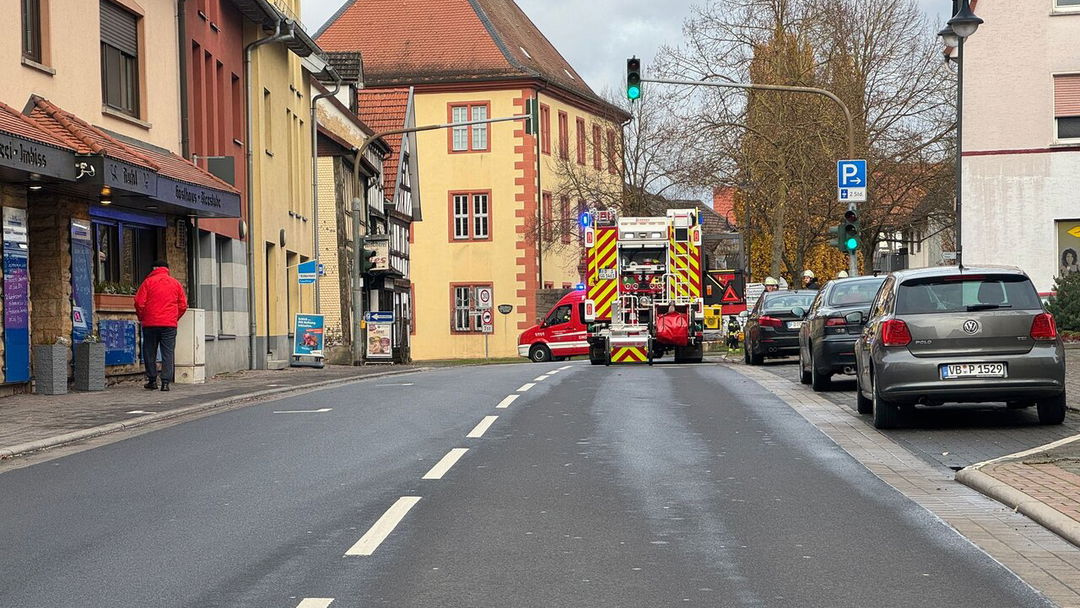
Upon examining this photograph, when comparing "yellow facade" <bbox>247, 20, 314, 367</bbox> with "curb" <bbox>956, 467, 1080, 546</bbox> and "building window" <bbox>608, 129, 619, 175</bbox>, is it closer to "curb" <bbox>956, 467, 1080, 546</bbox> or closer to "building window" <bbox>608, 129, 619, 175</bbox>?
"building window" <bbox>608, 129, 619, 175</bbox>

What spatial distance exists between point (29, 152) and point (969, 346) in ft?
35.9

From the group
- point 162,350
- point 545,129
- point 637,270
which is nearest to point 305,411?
point 162,350

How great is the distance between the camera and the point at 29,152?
18.0 meters

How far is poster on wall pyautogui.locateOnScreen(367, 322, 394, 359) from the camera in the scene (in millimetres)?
38344

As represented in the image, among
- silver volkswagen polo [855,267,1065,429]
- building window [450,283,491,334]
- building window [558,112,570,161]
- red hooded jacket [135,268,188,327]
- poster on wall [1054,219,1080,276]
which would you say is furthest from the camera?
building window [558,112,570,161]

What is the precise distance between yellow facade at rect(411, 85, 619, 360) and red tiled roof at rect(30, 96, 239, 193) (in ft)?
137

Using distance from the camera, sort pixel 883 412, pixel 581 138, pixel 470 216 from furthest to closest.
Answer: pixel 581 138
pixel 470 216
pixel 883 412

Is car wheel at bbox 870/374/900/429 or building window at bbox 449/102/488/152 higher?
building window at bbox 449/102/488/152

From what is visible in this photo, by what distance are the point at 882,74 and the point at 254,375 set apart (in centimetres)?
2577

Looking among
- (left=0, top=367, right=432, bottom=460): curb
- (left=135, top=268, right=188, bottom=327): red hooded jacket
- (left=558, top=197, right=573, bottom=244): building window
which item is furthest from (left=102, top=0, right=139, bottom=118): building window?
(left=558, top=197, right=573, bottom=244): building window

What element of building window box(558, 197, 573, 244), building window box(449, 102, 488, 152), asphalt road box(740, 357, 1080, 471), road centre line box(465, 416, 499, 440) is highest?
→ building window box(449, 102, 488, 152)

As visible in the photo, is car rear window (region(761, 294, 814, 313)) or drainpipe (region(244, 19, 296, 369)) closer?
car rear window (region(761, 294, 814, 313))

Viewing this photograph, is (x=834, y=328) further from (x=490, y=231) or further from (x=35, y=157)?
(x=490, y=231)

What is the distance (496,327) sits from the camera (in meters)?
66.7
